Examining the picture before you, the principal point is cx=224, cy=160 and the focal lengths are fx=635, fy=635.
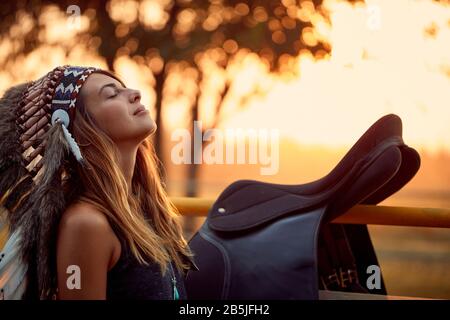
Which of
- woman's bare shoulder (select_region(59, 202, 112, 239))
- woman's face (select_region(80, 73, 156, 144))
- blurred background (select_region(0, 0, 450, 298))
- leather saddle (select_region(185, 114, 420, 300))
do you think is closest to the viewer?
woman's bare shoulder (select_region(59, 202, 112, 239))

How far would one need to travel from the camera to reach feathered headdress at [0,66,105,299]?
1053mm

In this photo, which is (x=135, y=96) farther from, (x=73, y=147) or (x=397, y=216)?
(x=397, y=216)

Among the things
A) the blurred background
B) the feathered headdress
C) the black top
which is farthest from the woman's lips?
the blurred background

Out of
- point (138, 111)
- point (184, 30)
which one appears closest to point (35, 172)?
point (138, 111)

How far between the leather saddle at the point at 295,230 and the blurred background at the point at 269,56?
108 inches

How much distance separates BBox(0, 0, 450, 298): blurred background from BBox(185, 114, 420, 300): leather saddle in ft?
8.98

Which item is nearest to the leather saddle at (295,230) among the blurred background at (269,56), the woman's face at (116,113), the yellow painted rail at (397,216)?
the yellow painted rail at (397,216)

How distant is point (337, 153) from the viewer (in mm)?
4988

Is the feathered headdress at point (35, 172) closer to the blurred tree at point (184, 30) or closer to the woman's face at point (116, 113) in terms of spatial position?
the woman's face at point (116, 113)

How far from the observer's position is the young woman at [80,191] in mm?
1037

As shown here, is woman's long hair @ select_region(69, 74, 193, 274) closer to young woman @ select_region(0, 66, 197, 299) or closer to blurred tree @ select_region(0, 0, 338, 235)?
young woman @ select_region(0, 66, 197, 299)

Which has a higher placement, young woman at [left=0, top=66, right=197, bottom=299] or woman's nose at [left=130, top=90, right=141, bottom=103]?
woman's nose at [left=130, top=90, right=141, bottom=103]

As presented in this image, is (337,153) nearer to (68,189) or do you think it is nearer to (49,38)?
(49,38)

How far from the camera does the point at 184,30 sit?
16.0 feet
